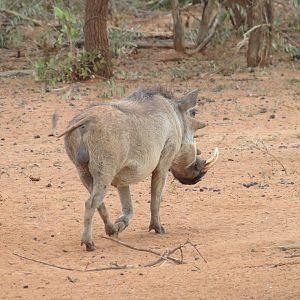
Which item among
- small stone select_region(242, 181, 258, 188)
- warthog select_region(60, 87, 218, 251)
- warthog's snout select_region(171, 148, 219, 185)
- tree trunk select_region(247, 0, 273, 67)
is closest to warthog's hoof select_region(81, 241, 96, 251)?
warthog select_region(60, 87, 218, 251)

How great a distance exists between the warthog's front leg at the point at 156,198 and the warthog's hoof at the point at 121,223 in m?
0.25

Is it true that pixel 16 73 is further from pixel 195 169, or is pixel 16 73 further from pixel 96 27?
pixel 195 169

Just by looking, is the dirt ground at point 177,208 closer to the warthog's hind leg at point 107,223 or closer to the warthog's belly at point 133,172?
the warthog's hind leg at point 107,223

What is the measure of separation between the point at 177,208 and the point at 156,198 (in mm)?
1009

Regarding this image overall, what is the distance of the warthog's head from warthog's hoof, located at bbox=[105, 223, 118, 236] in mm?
1191

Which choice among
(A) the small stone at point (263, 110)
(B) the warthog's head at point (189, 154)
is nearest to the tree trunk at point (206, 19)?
(A) the small stone at point (263, 110)

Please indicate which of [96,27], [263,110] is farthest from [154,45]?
[263,110]

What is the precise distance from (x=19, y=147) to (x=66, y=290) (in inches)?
263

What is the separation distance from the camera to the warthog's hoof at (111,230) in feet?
25.6

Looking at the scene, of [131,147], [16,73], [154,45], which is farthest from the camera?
[154,45]

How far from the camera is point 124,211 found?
8.14 m

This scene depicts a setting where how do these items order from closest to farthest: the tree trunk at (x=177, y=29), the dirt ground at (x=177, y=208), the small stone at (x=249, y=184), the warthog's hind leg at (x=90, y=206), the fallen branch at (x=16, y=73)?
the dirt ground at (x=177, y=208)
the warthog's hind leg at (x=90, y=206)
the small stone at (x=249, y=184)
the fallen branch at (x=16, y=73)
the tree trunk at (x=177, y=29)

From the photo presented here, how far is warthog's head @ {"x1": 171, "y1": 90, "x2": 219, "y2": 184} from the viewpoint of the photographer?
8789mm

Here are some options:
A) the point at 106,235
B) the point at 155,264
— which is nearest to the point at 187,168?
the point at 106,235
